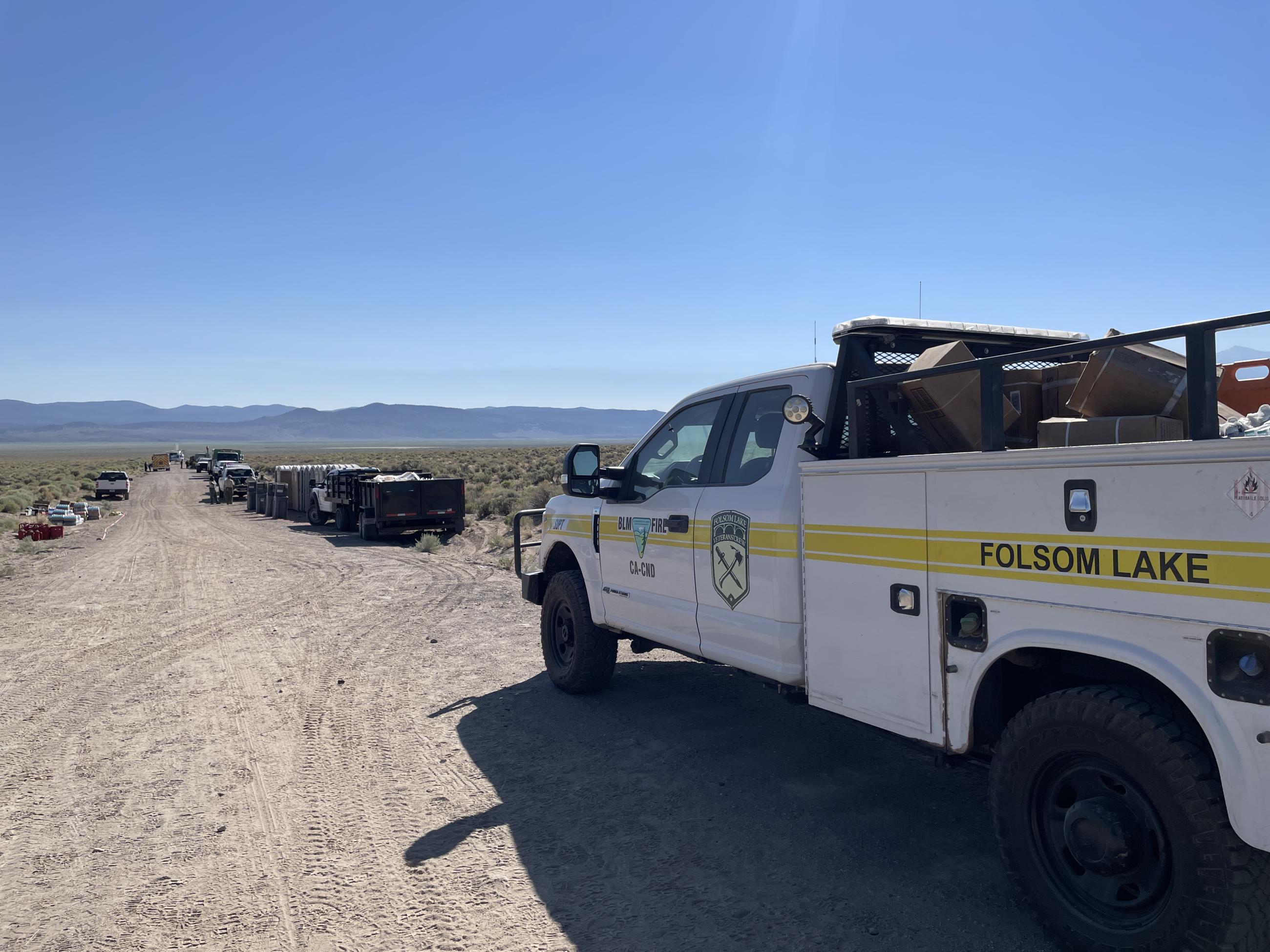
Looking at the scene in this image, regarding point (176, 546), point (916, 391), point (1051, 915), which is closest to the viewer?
point (1051, 915)

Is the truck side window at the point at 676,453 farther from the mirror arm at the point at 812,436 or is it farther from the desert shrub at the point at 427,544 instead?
the desert shrub at the point at 427,544

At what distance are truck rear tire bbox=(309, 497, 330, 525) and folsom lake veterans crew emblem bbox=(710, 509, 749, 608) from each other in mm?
21994

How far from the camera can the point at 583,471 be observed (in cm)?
653

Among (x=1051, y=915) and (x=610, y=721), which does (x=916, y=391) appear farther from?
(x=610, y=721)

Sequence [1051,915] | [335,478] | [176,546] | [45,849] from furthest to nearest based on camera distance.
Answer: [335,478], [176,546], [45,849], [1051,915]

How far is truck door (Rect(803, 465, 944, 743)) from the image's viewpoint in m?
3.68

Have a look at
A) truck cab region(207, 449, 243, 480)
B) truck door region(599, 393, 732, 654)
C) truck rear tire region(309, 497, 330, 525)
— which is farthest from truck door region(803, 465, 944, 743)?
truck cab region(207, 449, 243, 480)

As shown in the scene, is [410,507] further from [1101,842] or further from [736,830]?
[1101,842]

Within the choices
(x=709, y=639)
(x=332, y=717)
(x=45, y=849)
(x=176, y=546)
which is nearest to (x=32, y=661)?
(x=332, y=717)

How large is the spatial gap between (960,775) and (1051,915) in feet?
6.42

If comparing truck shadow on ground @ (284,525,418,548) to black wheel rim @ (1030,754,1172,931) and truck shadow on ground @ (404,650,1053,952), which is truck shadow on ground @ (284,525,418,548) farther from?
black wheel rim @ (1030,754,1172,931)

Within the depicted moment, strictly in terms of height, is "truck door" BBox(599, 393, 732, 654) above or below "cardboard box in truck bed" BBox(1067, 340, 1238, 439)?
below

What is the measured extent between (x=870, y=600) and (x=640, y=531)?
89.8 inches

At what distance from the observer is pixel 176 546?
1905 cm
